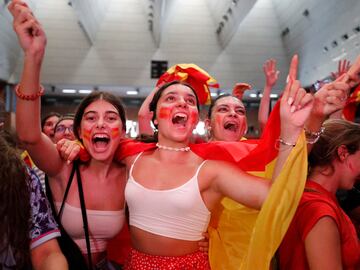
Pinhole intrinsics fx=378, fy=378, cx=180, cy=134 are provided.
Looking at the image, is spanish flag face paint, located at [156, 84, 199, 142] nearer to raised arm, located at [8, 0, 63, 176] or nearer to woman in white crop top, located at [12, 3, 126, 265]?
woman in white crop top, located at [12, 3, 126, 265]

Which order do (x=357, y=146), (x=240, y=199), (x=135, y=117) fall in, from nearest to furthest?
(x=240, y=199) < (x=357, y=146) < (x=135, y=117)

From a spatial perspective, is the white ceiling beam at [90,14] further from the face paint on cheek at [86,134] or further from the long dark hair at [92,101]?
the face paint on cheek at [86,134]

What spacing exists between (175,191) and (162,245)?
0.26m

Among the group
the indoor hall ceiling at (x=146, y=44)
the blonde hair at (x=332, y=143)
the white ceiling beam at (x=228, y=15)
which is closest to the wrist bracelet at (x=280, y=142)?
the blonde hair at (x=332, y=143)

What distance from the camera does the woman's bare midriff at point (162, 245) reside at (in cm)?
168

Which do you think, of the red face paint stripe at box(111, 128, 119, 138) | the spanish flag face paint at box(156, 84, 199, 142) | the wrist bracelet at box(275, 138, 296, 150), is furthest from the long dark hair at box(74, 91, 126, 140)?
the wrist bracelet at box(275, 138, 296, 150)

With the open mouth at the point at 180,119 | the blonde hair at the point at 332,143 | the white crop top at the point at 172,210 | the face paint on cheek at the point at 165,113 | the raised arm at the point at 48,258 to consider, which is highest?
the face paint on cheek at the point at 165,113

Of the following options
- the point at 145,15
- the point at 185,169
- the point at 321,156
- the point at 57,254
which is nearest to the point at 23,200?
the point at 57,254

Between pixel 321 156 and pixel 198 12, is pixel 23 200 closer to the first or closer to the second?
pixel 321 156

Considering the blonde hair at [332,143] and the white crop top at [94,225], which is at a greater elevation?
the blonde hair at [332,143]

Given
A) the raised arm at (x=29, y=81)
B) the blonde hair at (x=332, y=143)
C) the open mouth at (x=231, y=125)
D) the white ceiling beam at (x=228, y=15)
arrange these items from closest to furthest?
1. the raised arm at (x=29, y=81)
2. the blonde hair at (x=332, y=143)
3. the open mouth at (x=231, y=125)
4. the white ceiling beam at (x=228, y=15)

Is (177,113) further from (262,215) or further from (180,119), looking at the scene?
(262,215)

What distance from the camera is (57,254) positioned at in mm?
1406

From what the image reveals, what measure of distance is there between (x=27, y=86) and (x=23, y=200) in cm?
50
